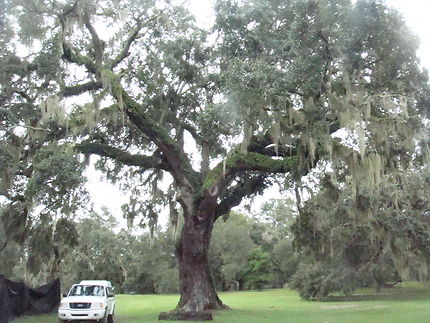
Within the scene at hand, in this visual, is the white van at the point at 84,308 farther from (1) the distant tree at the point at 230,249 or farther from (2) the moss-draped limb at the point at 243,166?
(1) the distant tree at the point at 230,249

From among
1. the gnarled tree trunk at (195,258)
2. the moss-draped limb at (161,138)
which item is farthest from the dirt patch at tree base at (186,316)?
the moss-draped limb at (161,138)

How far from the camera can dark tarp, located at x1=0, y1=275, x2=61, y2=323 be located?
40.9ft

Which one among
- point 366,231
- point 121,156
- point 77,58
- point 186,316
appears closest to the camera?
point 186,316

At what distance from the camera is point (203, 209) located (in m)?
16.5

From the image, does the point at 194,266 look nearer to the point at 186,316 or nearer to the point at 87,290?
the point at 186,316

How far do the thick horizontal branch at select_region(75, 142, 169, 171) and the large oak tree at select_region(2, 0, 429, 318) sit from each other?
1.6 inches

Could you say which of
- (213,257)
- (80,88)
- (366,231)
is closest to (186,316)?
(80,88)

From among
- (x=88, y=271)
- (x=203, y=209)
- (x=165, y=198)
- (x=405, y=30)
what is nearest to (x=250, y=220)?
(x=88, y=271)

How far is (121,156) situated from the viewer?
17.5 meters

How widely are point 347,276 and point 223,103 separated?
16974 millimetres

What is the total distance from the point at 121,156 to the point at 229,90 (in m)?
6.30

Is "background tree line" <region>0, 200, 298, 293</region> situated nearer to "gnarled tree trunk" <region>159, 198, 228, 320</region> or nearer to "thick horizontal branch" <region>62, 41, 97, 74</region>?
"gnarled tree trunk" <region>159, 198, 228, 320</region>

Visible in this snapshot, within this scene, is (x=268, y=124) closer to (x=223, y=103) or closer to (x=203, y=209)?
(x=223, y=103)

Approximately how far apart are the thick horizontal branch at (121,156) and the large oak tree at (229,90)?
0.14 ft
